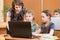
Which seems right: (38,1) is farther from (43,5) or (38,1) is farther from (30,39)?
(30,39)

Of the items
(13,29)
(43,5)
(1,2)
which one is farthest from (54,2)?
(13,29)

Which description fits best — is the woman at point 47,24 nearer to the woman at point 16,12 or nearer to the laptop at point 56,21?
the laptop at point 56,21

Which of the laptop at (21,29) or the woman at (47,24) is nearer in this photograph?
the laptop at (21,29)

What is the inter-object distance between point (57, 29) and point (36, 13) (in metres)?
2.24

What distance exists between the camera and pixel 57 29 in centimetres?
262

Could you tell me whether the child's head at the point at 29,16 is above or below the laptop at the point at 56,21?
above

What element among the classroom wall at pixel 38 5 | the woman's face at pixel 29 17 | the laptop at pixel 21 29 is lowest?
the laptop at pixel 21 29

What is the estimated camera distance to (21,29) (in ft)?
7.30

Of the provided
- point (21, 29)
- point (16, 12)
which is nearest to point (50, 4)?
point (16, 12)

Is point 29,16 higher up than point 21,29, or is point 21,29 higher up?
point 29,16

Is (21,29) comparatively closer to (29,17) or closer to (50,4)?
(29,17)

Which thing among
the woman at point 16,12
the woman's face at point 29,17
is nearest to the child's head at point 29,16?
the woman's face at point 29,17

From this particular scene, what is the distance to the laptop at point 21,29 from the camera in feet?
7.15

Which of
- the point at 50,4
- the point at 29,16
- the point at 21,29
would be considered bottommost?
the point at 21,29
